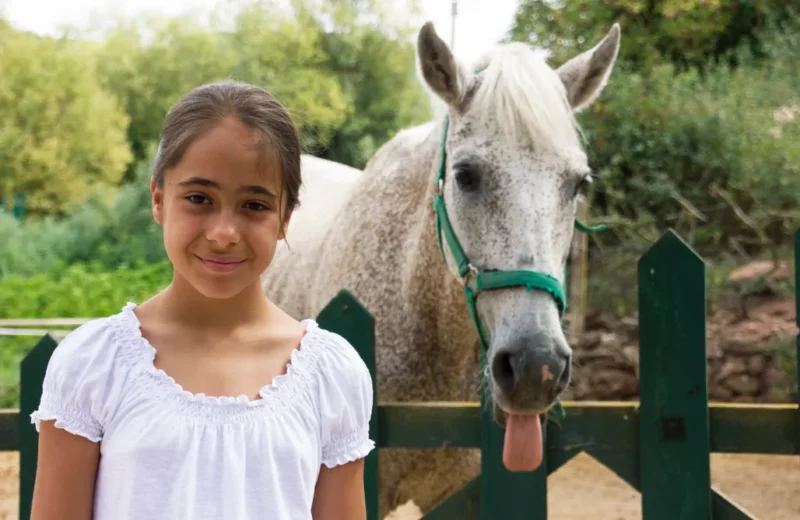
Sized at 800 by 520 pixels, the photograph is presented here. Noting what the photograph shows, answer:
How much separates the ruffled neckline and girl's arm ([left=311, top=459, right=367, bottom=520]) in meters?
0.15

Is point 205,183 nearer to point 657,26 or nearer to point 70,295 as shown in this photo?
point 70,295

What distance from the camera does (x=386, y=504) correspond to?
2758 millimetres

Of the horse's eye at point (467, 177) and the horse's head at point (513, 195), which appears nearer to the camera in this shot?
the horse's head at point (513, 195)

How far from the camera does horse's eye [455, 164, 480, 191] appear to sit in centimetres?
222

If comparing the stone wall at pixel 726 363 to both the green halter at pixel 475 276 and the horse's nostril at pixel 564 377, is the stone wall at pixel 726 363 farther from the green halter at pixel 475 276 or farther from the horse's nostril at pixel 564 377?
the horse's nostril at pixel 564 377

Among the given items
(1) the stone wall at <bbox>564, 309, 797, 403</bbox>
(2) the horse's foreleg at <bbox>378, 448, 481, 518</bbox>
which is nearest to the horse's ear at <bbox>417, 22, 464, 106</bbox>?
(2) the horse's foreleg at <bbox>378, 448, 481, 518</bbox>

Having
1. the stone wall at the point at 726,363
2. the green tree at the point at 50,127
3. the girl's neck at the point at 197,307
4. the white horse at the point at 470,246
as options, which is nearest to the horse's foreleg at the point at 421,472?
the white horse at the point at 470,246

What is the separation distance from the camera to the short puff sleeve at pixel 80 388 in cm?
111

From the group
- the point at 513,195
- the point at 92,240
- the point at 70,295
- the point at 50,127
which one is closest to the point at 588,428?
the point at 513,195

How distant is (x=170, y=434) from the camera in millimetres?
1104

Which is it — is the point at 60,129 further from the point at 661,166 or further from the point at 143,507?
the point at 143,507

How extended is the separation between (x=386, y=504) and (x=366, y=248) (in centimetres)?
87

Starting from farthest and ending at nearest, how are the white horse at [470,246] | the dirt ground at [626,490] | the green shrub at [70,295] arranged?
the green shrub at [70,295] → the dirt ground at [626,490] → the white horse at [470,246]

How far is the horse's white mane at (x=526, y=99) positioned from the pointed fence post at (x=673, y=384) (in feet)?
1.32
